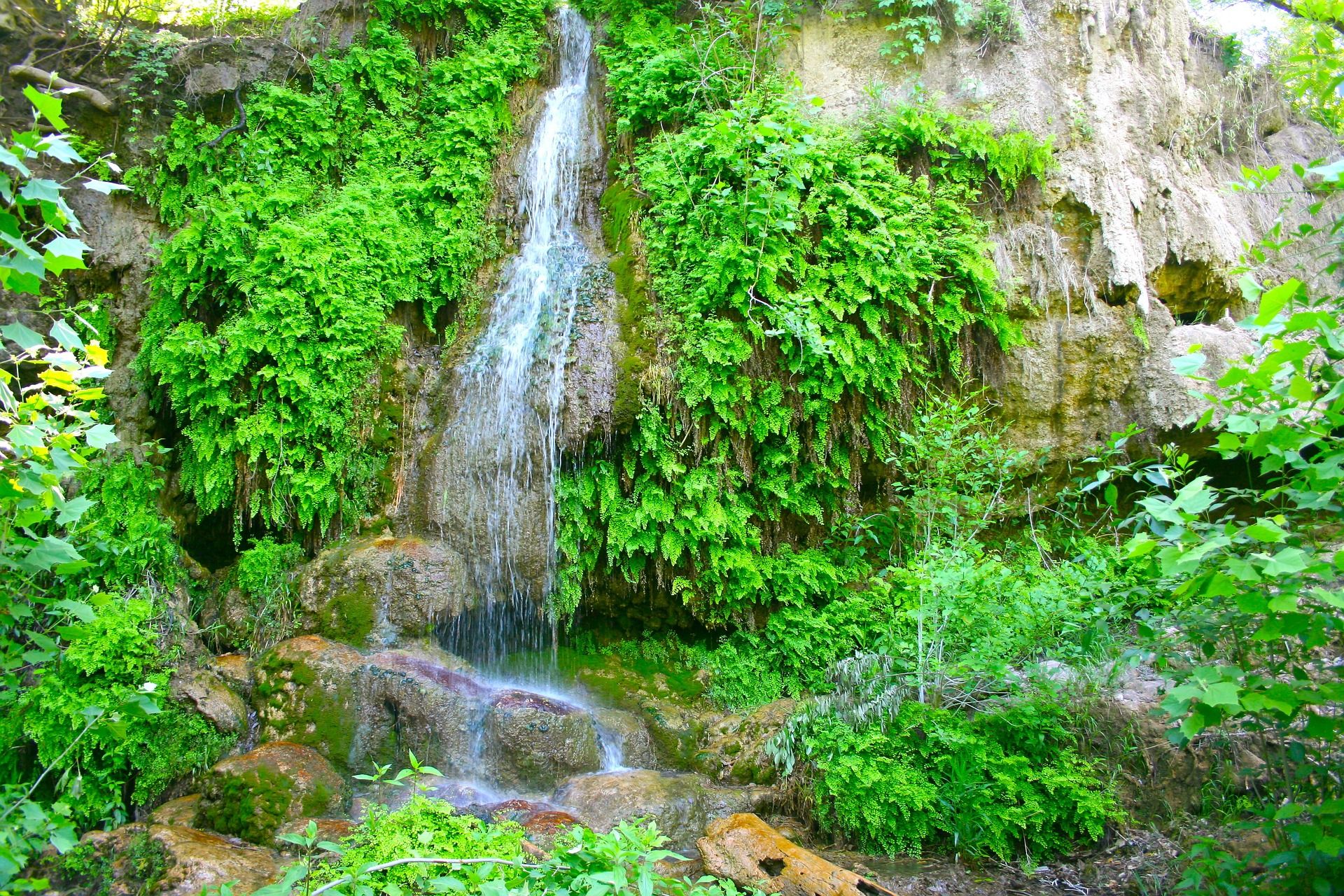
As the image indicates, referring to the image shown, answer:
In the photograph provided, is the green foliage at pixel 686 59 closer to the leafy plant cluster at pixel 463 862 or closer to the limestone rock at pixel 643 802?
the limestone rock at pixel 643 802

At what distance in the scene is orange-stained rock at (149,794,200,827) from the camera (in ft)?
17.1

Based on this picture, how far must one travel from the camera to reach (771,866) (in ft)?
14.1

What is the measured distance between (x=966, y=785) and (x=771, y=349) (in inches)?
160

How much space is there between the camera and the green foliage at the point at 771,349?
23.8ft

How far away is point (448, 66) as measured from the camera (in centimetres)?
970

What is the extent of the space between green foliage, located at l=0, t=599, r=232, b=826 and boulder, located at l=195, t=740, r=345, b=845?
48 cm

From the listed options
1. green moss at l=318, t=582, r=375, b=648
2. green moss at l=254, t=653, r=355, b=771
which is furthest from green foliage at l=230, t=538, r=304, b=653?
green moss at l=254, t=653, r=355, b=771

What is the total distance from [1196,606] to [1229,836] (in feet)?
4.09

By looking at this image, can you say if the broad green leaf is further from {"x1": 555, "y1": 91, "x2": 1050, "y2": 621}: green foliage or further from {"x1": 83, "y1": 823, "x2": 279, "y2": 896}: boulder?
{"x1": 555, "y1": 91, "x2": 1050, "y2": 621}: green foliage

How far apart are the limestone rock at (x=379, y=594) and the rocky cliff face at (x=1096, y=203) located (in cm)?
584

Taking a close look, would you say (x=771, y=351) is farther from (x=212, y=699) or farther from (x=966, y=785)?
(x=212, y=699)

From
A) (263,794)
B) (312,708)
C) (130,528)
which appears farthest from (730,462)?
(130,528)

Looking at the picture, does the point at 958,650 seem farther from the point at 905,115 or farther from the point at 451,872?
the point at 905,115

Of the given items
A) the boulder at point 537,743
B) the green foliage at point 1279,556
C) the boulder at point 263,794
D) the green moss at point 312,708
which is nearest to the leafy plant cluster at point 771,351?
the boulder at point 537,743
